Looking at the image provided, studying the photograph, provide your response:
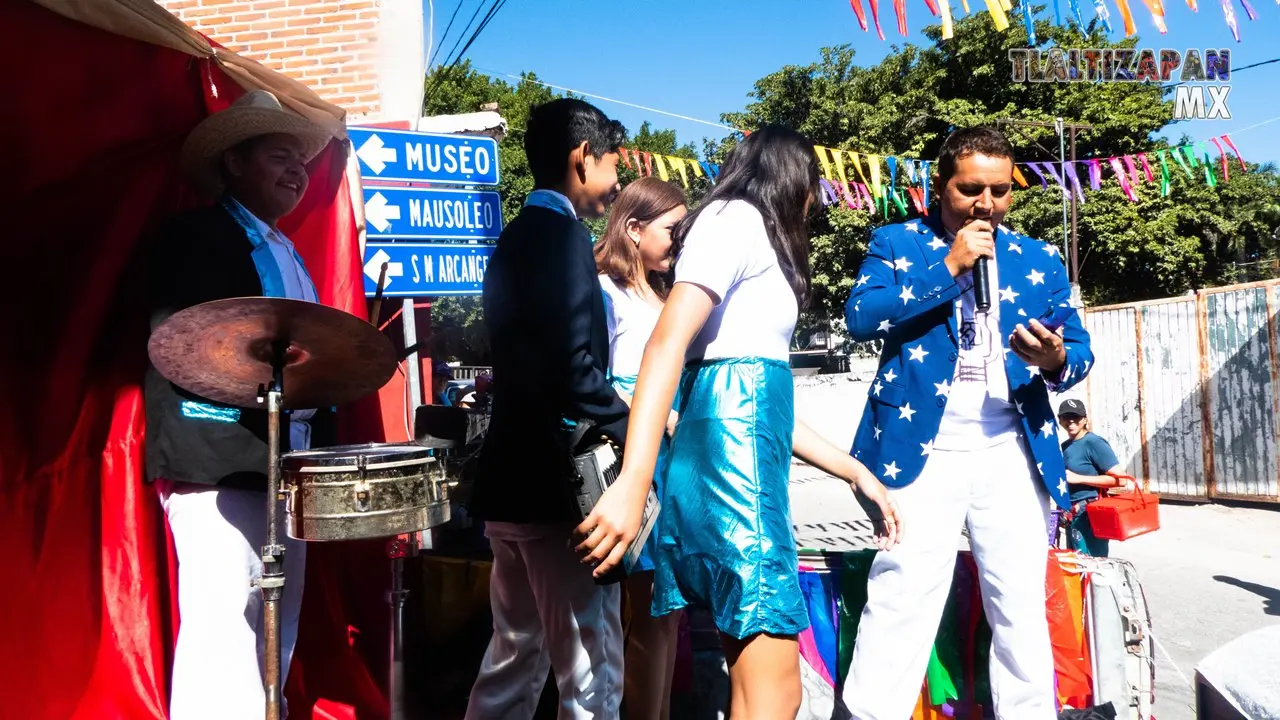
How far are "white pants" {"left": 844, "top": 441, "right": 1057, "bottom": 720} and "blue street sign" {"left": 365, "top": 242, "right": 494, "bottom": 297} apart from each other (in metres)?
3.11

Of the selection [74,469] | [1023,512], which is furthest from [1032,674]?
[74,469]

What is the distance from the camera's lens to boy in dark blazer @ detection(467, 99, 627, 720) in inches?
95.0

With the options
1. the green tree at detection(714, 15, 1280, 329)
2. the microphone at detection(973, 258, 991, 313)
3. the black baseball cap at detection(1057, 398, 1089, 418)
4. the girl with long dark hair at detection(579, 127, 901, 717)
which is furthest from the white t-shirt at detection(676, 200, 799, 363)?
the green tree at detection(714, 15, 1280, 329)

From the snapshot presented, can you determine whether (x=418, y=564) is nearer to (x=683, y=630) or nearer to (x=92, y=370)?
(x=683, y=630)

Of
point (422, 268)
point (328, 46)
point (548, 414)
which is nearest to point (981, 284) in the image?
point (548, 414)

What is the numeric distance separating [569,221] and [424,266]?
2.87 m

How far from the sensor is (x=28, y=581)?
2658 millimetres

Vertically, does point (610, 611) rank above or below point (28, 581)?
below

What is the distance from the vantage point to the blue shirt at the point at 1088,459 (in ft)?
19.4

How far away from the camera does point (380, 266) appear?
500 centimetres

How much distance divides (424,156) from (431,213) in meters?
0.34

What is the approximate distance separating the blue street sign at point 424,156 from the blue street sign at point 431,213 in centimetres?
10

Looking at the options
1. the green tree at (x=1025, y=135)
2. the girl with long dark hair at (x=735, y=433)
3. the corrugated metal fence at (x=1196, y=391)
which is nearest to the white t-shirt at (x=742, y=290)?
the girl with long dark hair at (x=735, y=433)

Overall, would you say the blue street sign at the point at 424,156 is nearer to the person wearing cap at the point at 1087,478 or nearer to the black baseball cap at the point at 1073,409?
the person wearing cap at the point at 1087,478
